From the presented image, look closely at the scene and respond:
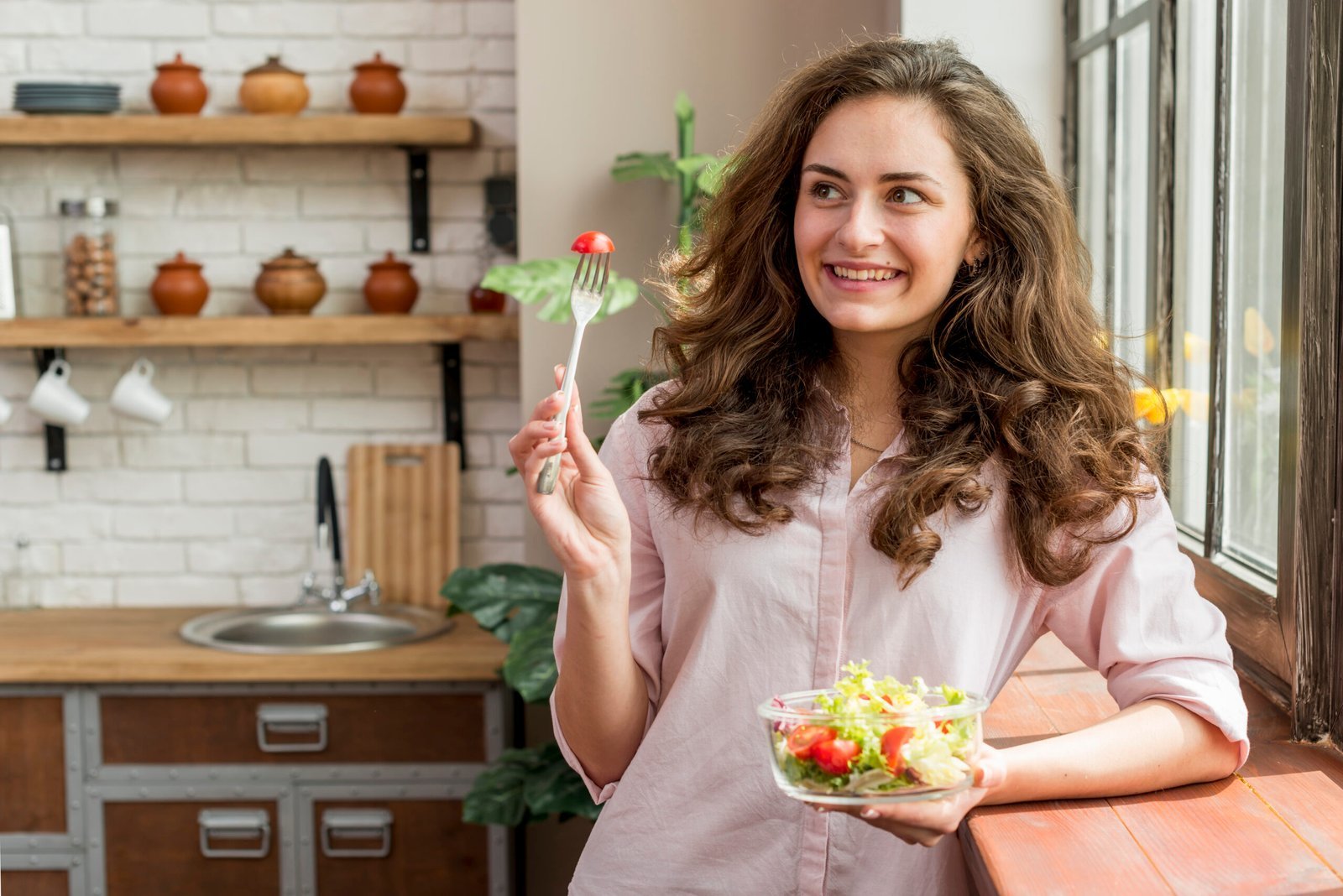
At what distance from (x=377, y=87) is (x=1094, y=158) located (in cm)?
160

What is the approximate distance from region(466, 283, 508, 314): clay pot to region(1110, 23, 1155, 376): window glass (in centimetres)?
143

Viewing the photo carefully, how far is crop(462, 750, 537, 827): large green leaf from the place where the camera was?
248 cm

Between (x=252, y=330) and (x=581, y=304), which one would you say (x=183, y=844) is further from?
(x=581, y=304)

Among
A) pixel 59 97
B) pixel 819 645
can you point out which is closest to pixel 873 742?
pixel 819 645

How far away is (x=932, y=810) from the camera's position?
0.94 metres

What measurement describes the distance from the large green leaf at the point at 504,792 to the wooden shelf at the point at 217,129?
139 cm

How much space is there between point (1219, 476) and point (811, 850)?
30.9 inches

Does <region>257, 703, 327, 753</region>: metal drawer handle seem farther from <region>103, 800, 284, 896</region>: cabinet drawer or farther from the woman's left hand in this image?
the woman's left hand

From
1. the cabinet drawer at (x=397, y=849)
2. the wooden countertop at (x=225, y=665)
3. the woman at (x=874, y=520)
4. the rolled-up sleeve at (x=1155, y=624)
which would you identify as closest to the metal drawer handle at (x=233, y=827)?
the cabinet drawer at (x=397, y=849)

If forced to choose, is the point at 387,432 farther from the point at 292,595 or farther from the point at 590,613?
the point at 590,613

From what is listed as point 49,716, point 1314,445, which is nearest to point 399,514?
point 49,716

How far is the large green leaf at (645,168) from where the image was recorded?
257cm

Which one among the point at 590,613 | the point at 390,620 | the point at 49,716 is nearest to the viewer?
the point at 590,613

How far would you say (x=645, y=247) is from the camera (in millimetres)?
2781
